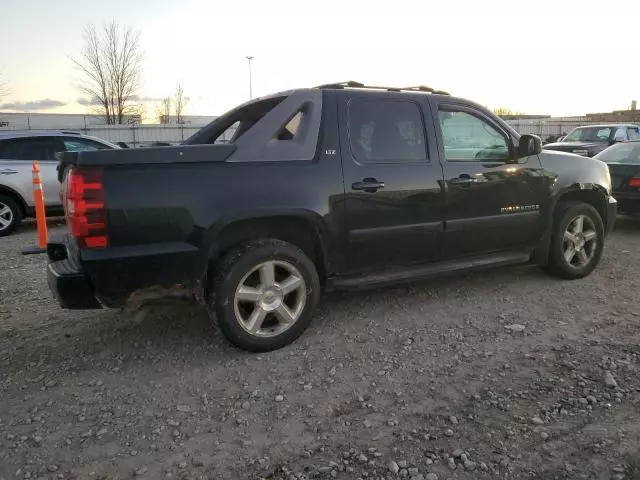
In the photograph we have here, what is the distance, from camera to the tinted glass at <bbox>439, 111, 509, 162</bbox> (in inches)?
176

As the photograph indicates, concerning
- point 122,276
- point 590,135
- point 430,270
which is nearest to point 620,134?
point 590,135

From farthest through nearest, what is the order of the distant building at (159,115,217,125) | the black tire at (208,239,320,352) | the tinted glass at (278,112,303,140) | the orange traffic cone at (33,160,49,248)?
the distant building at (159,115,217,125) < the orange traffic cone at (33,160,49,248) < the tinted glass at (278,112,303,140) < the black tire at (208,239,320,352)

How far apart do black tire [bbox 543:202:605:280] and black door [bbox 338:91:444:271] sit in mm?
1474

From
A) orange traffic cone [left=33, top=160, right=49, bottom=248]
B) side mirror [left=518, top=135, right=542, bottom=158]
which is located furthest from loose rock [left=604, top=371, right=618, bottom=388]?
orange traffic cone [left=33, top=160, right=49, bottom=248]

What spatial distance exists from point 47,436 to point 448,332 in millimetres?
2748

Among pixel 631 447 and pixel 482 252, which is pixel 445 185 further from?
pixel 631 447

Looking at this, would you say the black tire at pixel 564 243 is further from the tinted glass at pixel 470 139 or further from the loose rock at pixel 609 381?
the loose rock at pixel 609 381

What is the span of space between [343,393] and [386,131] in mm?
2098

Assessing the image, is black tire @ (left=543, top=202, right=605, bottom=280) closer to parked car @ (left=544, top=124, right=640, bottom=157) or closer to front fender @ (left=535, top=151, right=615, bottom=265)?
front fender @ (left=535, top=151, right=615, bottom=265)

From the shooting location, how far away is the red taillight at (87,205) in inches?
122

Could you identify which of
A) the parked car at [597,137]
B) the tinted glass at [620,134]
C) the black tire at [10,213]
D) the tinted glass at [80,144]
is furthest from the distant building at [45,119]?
the tinted glass at [620,134]

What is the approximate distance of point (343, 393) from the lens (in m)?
3.16

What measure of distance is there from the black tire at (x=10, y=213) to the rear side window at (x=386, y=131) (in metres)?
7.03

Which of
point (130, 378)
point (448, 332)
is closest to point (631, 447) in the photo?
point (448, 332)
